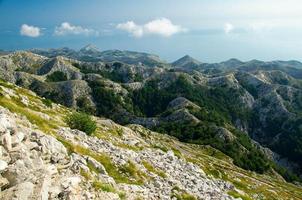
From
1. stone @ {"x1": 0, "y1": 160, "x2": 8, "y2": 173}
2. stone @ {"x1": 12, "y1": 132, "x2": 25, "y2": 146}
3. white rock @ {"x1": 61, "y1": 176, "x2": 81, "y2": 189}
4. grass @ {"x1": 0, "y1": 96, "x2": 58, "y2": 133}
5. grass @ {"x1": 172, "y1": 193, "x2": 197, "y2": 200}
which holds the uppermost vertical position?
stone @ {"x1": 12, "y1": 132, "x2": 25, "y2": 146}

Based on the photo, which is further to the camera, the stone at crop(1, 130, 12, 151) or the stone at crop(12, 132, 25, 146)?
the stone at crop(12, 132, 25, 146)

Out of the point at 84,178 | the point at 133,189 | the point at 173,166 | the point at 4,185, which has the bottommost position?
the point at 173,166

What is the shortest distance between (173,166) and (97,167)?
74.4 ft

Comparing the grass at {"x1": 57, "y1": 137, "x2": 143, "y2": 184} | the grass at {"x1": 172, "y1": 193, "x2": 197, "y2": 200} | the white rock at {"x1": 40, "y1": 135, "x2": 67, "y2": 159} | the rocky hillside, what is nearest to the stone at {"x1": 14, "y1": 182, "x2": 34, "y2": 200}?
the rocky hillside

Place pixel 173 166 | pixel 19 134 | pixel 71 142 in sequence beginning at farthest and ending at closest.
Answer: pixel 173 166 → pixel 71 142 → pixel 19 134

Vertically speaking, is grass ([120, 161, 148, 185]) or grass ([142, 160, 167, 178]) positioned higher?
grass ([120, 161, 148, 185])

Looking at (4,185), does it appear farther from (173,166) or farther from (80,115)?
(80,115)

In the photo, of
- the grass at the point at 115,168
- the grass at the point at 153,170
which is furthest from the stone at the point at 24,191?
the grass at the point at 153,170

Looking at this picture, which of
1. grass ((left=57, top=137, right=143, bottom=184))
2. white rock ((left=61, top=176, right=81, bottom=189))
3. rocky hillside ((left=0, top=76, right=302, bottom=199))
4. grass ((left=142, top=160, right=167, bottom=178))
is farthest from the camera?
grass ((left=142, top=160, right=167, bottom=178))

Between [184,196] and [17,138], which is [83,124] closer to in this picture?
[184,196]

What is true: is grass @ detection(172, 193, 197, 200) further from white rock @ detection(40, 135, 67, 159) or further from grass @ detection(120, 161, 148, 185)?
white rock @ detection(40, 135, 67, 159)

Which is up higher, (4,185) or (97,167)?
(4,185)

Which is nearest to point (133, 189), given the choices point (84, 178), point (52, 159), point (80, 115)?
point (84, 178)

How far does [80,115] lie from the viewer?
81750 millimetres
